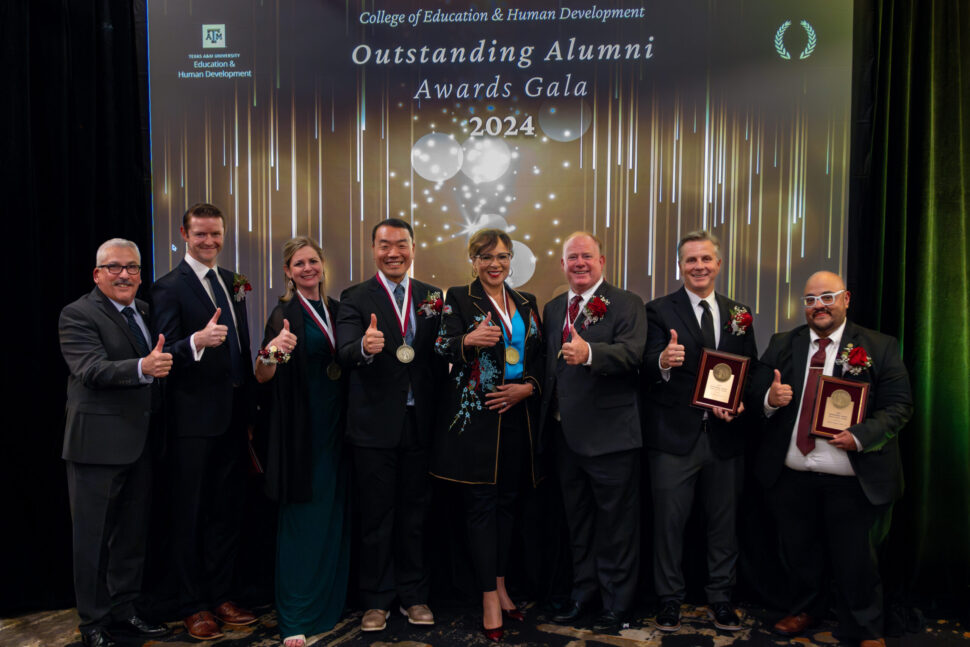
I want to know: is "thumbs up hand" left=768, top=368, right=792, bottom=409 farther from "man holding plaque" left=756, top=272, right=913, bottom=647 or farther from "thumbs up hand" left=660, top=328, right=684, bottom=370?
"thumbs up hand" left=660, top=328, right=684, bottom=370

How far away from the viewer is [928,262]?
3.49 metres

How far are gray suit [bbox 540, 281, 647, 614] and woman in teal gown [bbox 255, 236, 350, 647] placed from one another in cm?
106

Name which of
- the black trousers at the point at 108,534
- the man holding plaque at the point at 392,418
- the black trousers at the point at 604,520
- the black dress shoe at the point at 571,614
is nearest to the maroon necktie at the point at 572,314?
the black trousers at the point at 604,520

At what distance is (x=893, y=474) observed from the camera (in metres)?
2.83

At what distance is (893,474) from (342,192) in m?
3.39

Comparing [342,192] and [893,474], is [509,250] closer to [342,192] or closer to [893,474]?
[342,192]

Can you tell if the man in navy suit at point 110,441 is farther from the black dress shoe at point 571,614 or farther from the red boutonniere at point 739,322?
the red boutonniere at point 739,322

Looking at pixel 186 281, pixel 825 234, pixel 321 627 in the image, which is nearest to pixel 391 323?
pixel 186 281

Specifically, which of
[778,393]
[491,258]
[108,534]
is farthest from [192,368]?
[778,393]

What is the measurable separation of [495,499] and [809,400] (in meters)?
1.56

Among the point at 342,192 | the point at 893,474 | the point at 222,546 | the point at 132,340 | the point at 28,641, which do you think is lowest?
the point at 28,641

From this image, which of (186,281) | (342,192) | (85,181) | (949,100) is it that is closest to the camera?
(186,281)

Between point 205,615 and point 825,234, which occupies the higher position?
point 825,234

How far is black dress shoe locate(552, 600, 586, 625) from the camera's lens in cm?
312
